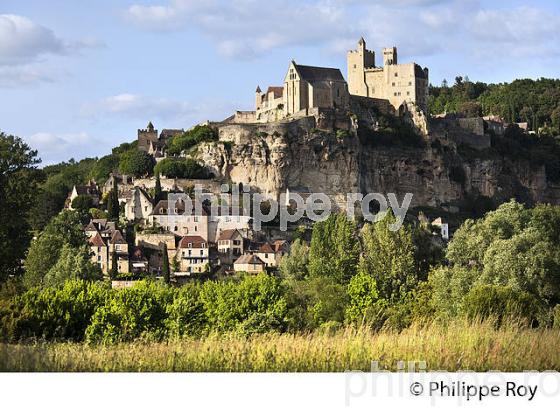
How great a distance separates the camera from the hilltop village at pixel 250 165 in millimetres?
67625

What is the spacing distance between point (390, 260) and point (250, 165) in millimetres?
39118

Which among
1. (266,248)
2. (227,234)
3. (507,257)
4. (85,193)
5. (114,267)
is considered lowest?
(114,267)

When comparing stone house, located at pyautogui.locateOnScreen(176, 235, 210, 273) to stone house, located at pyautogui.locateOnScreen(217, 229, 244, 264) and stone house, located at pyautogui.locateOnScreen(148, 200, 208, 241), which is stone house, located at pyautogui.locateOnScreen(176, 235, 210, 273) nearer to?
stone house, located at pyautogui.locateOnScreen(217, 229, 244, 264)

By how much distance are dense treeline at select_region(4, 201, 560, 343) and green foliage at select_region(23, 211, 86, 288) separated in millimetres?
2231

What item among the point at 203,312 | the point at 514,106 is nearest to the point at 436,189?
the point at 514,106

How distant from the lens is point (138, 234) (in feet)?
231

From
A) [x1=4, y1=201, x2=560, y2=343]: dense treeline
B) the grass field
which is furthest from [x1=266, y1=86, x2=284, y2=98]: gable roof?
the grass field

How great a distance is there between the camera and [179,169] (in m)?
78.5

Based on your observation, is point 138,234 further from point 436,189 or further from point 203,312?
point 203,312

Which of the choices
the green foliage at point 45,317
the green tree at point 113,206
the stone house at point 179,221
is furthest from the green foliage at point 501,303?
the green tree at point 113,206

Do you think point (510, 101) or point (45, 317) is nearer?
point (45, 317)

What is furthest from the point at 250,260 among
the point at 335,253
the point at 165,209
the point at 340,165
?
the point at 340,165

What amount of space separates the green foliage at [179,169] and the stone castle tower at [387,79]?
21.4 metres

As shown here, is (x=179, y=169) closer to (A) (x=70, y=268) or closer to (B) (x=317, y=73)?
(B) (x=317, y=73)
